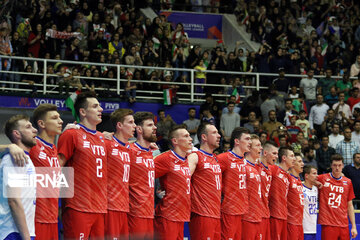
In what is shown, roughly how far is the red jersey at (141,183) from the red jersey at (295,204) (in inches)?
165

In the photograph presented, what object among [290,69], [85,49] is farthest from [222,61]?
[85,49]

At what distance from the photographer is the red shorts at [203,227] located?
36.8ft

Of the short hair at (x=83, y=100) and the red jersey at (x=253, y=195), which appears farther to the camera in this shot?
Answer: the red jersey at (x=253, y=195)

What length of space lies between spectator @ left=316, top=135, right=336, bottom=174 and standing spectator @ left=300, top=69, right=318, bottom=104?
3340mm

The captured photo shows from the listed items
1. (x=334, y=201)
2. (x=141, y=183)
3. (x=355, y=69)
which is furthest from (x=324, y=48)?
→ (x=141, y=183)

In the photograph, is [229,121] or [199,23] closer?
[229,121]

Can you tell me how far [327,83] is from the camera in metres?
22.5

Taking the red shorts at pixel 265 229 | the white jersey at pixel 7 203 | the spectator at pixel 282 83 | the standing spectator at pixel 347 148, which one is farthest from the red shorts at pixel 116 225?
the spectator at pixel 282 83

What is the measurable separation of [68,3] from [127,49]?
9.23 feet

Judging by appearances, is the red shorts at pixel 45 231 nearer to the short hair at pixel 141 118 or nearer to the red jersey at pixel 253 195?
the short hair at pixel 141 118

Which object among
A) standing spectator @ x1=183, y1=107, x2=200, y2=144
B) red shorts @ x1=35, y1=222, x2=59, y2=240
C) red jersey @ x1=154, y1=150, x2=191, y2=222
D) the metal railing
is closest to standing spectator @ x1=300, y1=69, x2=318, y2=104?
the metal railing

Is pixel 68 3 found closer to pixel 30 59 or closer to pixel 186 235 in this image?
pixel 30 59

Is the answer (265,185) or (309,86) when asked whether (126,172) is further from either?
(309,86)

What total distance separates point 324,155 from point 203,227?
28.1 feet
